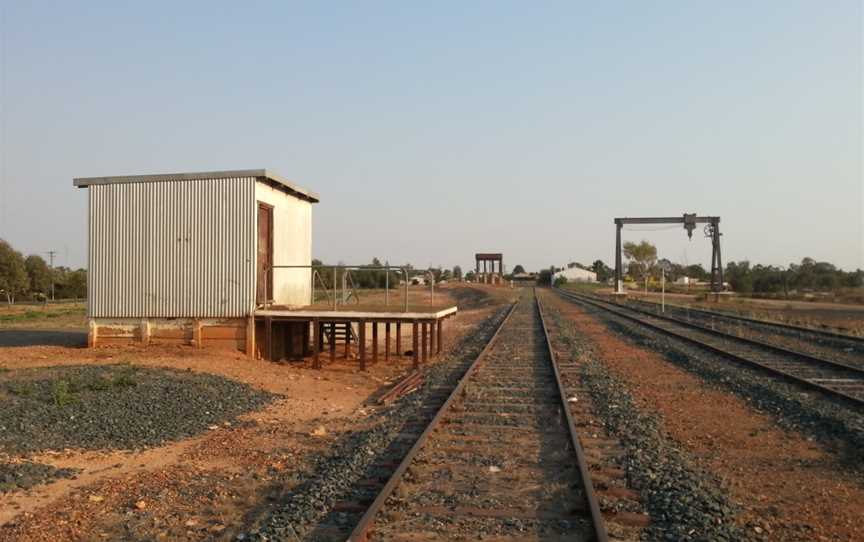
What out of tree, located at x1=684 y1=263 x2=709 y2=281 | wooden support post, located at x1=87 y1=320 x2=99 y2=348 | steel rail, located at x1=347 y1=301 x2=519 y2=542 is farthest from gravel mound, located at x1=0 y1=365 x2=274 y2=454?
tree, located at x1=684 y1=263 x2=709 y2=281

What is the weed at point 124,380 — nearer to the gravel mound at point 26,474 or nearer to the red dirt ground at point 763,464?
the gravel mound at point 26,474

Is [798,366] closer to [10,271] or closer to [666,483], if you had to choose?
[666,483]

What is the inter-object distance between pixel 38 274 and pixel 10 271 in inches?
622

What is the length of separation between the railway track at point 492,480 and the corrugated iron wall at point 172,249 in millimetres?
8036

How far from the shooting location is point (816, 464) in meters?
7.73

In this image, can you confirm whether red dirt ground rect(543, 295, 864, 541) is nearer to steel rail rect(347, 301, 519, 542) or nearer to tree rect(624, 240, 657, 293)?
steel rail rect(347, 301, 519, 542)

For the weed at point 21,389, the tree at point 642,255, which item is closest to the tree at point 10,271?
the weed at point 21,389

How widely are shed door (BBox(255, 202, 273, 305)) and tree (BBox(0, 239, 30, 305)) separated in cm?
5840

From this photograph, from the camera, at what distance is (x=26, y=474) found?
7094 mm

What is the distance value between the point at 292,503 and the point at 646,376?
1027 cm

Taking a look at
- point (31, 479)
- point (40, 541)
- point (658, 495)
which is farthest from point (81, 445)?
point (658, 495)

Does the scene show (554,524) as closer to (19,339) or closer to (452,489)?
(452,489)

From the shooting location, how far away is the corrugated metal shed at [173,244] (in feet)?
57.3

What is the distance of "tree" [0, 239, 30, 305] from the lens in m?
66.7
